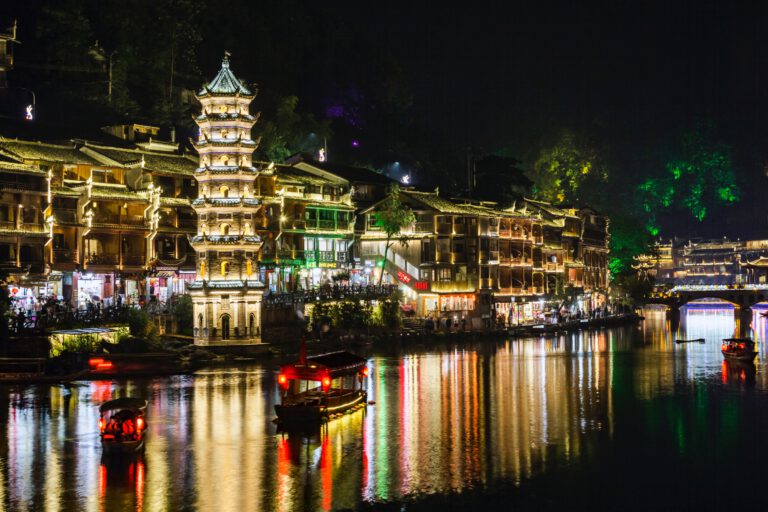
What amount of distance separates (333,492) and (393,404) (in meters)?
17.8

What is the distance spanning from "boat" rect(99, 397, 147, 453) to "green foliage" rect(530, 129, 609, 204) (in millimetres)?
108652

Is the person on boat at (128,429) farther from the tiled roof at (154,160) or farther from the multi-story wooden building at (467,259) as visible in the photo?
the multi-story wooden building at (467,259)

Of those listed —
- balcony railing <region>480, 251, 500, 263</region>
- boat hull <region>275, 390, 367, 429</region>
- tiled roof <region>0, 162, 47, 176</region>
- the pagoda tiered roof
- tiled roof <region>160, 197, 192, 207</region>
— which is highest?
tiled roof <region>0, 162, 47, 176</region>

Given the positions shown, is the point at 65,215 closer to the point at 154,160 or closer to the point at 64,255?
the point at 64,255

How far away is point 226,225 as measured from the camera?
68.6 metres

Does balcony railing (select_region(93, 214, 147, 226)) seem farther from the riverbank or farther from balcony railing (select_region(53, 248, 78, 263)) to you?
the riverbank

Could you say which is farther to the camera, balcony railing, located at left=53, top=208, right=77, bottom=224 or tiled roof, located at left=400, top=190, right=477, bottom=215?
tiled roof, located at left=400, top=190, right=477, bottom=215

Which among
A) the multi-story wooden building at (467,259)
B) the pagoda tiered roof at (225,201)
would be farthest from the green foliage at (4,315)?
the multi-story wooden building at (467,259)

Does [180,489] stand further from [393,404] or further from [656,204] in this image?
[656,204]

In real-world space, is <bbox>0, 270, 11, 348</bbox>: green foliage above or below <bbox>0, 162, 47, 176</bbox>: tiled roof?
Answer: below

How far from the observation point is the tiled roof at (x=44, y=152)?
2714 inches

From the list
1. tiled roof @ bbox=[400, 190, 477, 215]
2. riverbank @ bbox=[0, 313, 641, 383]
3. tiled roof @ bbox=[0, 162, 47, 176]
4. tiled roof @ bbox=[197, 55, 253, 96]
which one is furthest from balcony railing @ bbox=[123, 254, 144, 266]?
tiled roof @ bbox=[400, 190, 477, 215]

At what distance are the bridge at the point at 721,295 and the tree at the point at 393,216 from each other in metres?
65.5

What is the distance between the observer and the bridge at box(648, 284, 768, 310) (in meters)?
140
